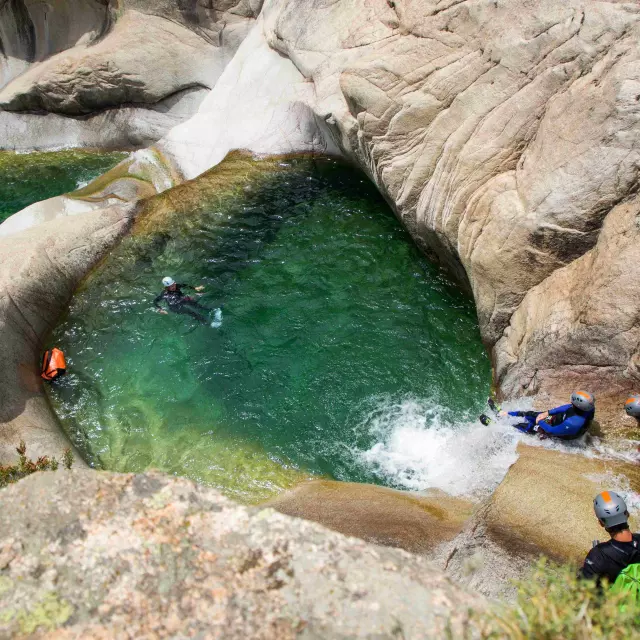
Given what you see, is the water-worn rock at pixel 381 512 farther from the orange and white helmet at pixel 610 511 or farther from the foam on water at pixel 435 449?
the orange and white helmet at pixel 610 511

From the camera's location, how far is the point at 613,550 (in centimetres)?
584

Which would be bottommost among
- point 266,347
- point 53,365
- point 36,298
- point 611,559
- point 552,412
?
point 266,347

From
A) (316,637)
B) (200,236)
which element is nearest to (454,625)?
(316,637)

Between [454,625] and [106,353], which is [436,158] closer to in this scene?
[106,353]

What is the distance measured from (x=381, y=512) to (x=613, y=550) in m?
3.30

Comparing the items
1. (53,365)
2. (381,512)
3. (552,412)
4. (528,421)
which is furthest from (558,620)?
(53,365)

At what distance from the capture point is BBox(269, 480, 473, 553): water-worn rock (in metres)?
7.58

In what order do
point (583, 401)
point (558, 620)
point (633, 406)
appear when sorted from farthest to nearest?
point (583, 401) < point (633, 406) < point (558, 620)

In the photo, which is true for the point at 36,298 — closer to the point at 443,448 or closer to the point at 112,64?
the point at 443,448

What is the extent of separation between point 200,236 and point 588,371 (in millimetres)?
11067

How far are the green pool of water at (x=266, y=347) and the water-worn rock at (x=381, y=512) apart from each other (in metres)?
1.03

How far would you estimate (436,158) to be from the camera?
13.2 metres

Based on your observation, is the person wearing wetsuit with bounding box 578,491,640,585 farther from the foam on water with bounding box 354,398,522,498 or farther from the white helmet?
the foam on water with bounding box 354,398,522,498

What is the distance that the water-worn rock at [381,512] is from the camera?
7.58m
